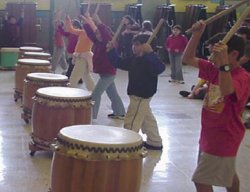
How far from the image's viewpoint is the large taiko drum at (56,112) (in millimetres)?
4246

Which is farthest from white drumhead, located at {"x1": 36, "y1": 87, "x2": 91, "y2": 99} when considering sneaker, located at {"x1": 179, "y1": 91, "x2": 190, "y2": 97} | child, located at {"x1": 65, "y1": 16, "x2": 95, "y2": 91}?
sneaker, located at {"x1": 179, "y1": 91, "x2": 190, "y2": 97}

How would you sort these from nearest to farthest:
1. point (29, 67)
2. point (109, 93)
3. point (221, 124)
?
point (221, 124) → point (109, 93) → point (29, 67)

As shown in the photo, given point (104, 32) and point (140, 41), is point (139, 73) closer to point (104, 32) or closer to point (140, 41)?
point (140, 41)

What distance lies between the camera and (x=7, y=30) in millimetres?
11953

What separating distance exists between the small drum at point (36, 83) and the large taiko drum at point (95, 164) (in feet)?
8.00

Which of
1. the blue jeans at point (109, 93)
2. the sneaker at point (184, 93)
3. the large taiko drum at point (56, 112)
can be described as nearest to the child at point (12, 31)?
the sneaker at point (184, 93)

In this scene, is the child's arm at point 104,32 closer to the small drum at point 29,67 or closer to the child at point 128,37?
the child at point 128,37

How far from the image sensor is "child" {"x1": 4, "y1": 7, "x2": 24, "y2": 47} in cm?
1185

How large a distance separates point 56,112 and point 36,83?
1209mm

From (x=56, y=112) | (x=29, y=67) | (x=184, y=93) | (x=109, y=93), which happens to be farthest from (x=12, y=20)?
(x=56, y=112)

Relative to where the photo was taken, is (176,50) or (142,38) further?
(176,50)

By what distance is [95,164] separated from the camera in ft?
8.96

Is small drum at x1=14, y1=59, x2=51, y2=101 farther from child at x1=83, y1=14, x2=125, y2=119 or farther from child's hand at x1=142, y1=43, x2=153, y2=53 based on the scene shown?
child's hand at x1=142, y1=43, x2=153, y2=53

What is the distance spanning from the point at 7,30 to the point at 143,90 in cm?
811
